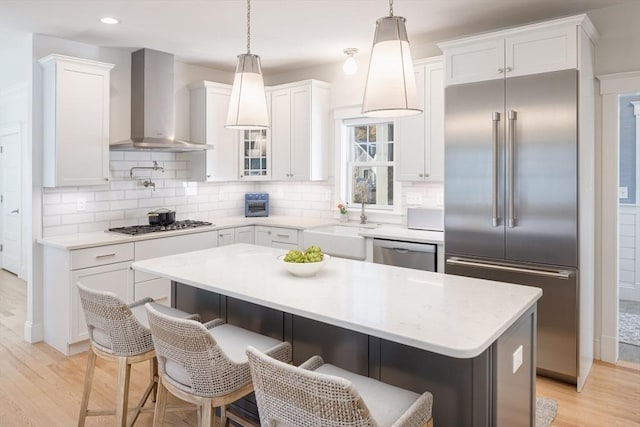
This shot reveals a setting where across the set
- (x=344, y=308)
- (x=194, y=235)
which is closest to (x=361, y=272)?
(x=344, y=308)

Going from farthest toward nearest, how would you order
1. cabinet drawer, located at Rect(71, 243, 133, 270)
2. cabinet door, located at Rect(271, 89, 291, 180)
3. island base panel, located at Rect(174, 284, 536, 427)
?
cabinet door, located at Rect(271, 89, 291, 180) → cabinet drawer, located at Rect(71, 243, 133, 270) → island base panel, located at Rect(174, 284, 536, 427)

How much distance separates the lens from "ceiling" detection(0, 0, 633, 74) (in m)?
3.27

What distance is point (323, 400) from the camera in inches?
52.3

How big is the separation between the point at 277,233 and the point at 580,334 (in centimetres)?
290

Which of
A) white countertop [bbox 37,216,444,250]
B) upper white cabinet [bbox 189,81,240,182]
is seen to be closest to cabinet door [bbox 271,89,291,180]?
upper white cabinet [bbox 189,81,240,182]

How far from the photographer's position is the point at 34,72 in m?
3.84

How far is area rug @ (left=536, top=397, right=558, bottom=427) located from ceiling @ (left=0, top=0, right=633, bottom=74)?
272 centimetres

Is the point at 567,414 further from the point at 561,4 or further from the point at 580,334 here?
the point at 561,4

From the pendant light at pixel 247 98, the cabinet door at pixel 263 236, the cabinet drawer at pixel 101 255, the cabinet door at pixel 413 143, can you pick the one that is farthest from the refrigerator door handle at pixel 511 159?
the cabinet drawer at pixel 101 255

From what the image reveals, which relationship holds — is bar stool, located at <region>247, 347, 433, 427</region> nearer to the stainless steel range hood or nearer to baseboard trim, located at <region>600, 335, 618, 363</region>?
baseboard trim, located at <region>600, 335, 618, 363</region>

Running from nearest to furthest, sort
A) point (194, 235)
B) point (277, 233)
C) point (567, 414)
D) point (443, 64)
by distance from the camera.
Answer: point (567, 414) < point (443, 64) < point (194, 235) < point (277, 233)

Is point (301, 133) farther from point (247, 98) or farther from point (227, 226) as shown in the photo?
point (247, 98)

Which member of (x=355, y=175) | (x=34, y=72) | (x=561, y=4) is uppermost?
(x=561, y=4)

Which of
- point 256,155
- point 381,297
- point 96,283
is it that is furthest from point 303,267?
point 256,155
